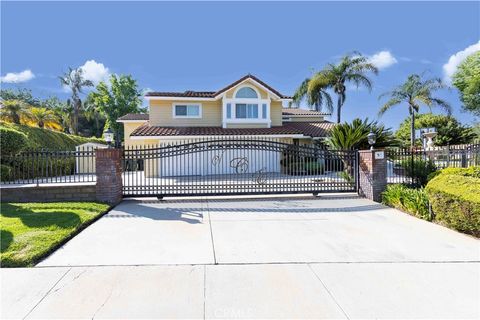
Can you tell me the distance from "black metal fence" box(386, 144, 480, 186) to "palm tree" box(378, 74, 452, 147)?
16095 mm

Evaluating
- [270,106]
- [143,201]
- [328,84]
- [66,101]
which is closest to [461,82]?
[328,84]

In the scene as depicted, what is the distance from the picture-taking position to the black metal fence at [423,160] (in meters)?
11.0

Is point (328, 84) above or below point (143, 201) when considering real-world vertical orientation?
above

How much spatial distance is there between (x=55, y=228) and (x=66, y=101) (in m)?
46.0

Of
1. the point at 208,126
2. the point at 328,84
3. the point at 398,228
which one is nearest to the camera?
the point at 398,228

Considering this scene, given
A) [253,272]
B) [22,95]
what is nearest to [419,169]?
[253,272]

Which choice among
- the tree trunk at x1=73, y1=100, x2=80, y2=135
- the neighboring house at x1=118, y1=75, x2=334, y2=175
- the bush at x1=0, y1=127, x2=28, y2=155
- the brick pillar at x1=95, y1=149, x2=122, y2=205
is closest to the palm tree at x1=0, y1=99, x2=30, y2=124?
the neighboring house at x1=118, y1=75, x2=334, y2=175

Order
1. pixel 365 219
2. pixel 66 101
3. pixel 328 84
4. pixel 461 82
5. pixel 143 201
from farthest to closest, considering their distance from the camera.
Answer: pixel 66 101, pixel 461 82, pixel 328 84, pixel 143 201, pixel 365 219

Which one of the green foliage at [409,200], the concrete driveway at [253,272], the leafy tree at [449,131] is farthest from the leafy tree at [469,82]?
the concrete driveway at [253,272]

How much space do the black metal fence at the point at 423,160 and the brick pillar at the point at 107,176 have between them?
9.70 m

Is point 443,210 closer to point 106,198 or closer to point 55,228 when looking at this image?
point 55,228

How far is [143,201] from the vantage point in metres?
10.1

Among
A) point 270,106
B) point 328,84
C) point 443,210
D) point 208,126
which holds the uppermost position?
point 328,84

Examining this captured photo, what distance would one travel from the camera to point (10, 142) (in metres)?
10.9
